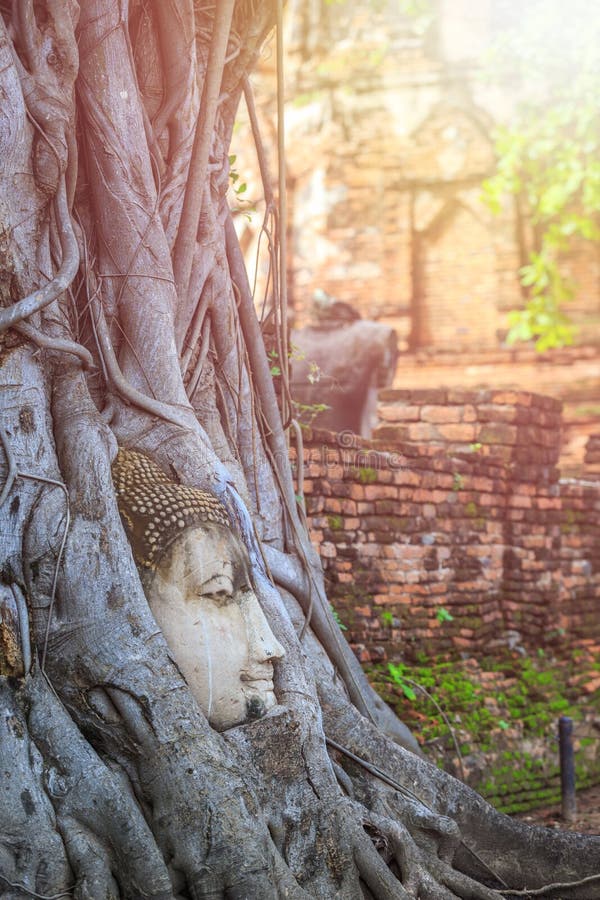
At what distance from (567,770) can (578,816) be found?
23 cm

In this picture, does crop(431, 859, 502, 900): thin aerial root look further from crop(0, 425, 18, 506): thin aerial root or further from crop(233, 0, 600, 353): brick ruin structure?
crop(233, 0, 600, 353): brick ruin structure

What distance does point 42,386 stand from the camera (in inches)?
154

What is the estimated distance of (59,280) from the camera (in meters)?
3.87

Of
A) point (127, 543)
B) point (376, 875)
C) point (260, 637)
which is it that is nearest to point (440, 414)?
point (260, 637)

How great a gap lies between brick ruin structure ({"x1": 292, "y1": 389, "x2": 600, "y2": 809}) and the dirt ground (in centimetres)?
10

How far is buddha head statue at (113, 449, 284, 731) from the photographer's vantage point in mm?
3760

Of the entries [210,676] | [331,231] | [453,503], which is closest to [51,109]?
[210,676]

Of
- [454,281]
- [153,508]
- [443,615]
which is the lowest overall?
[443,615]

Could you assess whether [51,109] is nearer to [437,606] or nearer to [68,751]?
[68,751]

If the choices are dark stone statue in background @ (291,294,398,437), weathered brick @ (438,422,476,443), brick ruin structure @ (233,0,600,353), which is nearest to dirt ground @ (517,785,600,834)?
weathered brick @ (438,422,476,443)

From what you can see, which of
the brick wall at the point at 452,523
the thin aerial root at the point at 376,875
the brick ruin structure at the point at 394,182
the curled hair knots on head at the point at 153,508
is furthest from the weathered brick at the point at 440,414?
the brick ruin structure at the point at 394,182

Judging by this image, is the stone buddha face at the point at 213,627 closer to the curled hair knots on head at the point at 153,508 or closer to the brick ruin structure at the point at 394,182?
the curled hair knots on head at the point at 153,508

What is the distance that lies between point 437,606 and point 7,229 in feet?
12.7

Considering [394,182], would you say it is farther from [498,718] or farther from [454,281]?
[498,718]
